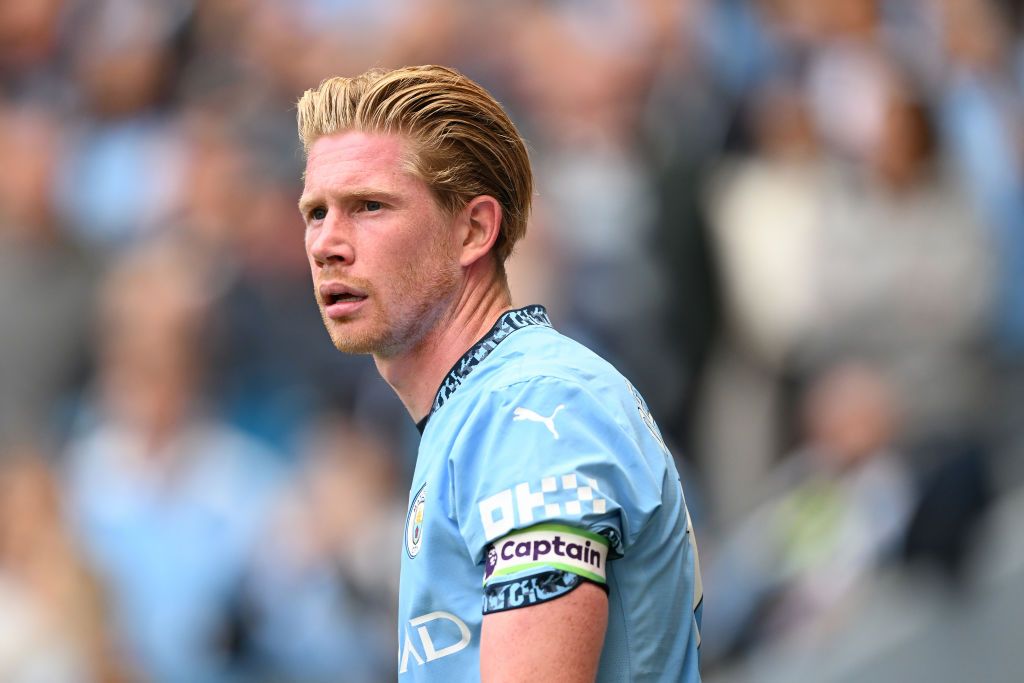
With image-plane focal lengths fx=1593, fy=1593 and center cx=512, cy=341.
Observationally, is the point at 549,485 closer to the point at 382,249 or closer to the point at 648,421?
the point at 648,421

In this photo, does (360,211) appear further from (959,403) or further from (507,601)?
→ (959,403)

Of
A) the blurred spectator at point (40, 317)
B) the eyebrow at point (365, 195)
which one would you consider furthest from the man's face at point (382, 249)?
the blurred spectator at point (40, 317)

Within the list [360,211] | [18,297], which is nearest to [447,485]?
[360,211]

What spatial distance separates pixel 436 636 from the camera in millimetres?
2549

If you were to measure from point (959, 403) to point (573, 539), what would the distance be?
206 inches

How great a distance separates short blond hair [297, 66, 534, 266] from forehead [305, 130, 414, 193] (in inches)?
0.6

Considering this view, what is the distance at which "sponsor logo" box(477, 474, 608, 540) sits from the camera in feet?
7.66

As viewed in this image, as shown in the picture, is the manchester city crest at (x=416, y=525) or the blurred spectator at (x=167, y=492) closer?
the manchester city crest at (x=416, y=525)

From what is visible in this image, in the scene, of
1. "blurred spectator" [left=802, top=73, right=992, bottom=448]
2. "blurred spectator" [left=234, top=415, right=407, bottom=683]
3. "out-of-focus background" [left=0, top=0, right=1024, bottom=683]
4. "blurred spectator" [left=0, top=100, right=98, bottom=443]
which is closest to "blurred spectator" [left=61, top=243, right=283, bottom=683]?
"out-of-focus background" [left=0, top=0, right=1024, bottom=683]

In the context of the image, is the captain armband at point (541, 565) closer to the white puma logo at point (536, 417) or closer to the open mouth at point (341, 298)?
the white puma logo at point (536, 417)

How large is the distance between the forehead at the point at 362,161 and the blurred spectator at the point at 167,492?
177 inches

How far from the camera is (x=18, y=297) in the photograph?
807 centimetres

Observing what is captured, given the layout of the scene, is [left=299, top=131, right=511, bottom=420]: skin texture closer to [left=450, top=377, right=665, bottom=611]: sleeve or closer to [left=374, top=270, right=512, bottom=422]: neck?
[left=374, top=270, right=512, bottom=422]: neck

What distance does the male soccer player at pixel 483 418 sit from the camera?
7.67ft
